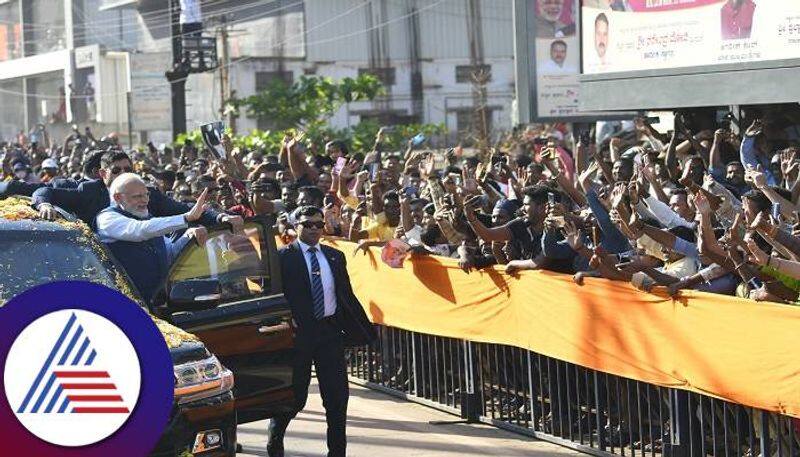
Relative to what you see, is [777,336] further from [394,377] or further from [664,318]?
[394,377]

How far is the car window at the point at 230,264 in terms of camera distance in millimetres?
9310

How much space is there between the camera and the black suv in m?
7.01

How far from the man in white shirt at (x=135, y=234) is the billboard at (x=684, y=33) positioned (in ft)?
30.8

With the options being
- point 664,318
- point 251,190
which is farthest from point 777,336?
point 251,190

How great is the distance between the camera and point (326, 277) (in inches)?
384

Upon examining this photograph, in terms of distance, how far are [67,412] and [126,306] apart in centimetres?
37

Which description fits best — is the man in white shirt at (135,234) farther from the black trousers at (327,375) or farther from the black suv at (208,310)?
the black trousers at (327,375)

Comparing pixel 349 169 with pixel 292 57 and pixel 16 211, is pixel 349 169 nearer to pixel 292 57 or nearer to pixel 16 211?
pixel 16 211

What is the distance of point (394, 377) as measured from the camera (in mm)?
13125

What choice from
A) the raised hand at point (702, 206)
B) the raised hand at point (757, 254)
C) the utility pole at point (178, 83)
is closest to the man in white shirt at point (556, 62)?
the raised hand at point (702, 206)

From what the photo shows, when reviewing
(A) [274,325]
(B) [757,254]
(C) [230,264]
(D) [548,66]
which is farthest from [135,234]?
(D) [548,66]

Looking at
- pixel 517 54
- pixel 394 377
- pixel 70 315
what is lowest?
pixel 394 377

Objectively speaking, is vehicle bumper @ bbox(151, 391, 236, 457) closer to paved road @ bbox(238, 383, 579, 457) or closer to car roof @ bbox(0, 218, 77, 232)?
car roof @ bbox(0, 218, 77, 232)

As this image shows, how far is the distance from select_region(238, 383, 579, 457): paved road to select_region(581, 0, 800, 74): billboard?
274 inches
